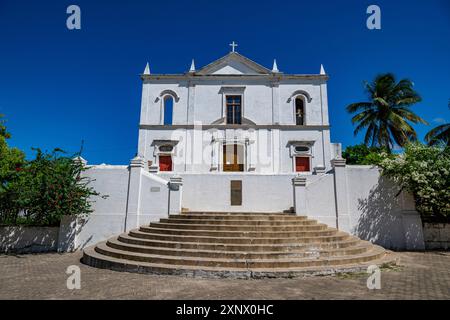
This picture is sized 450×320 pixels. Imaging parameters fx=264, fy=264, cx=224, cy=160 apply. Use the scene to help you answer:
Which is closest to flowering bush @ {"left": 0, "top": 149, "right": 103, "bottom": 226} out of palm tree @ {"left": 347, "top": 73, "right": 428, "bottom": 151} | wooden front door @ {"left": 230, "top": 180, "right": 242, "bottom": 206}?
wooden front door @ {"left": 230, "top": 180, "right": 242, "bottom": 206}

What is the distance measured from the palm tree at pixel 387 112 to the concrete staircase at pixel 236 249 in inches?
655

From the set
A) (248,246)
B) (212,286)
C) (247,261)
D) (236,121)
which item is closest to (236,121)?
(236,121)

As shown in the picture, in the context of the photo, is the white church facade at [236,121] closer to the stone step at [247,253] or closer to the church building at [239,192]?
the church building at [239,192]

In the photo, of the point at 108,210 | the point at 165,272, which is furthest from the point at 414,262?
the point at 108,210

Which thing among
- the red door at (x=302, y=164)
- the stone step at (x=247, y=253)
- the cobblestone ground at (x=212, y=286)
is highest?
the red door at (x=302, y=164)

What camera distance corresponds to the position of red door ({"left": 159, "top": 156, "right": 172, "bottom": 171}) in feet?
63.2

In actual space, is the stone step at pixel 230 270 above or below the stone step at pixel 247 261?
below

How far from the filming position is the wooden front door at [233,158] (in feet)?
63.1

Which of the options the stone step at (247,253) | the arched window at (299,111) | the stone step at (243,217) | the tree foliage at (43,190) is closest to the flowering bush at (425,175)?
the stone step at (247,253)

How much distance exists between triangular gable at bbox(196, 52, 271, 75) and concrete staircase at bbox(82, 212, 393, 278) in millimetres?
14317

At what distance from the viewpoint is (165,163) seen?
19.3 metres

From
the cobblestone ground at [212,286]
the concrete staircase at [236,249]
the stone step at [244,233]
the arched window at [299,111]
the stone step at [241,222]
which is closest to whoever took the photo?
the cobblestone ground at [212,286]

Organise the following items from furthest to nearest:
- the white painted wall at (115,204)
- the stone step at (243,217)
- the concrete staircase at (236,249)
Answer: the white painted wall at (115,204), the stone step at (243,217), the concrete staircase at (236,249)

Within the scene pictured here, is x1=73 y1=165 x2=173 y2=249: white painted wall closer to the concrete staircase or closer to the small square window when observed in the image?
the concrete staircase
